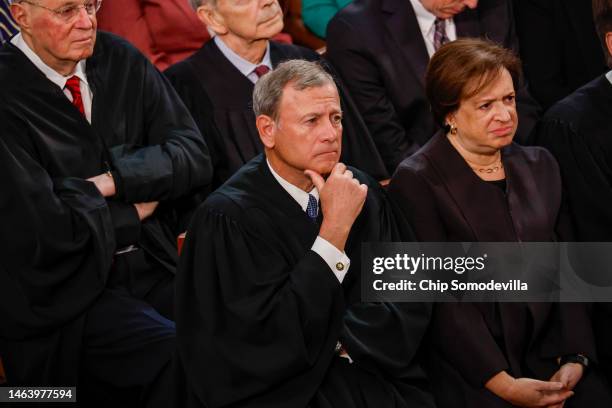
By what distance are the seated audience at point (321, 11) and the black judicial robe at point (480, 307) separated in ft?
4.92

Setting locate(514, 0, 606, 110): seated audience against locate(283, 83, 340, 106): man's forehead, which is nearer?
locate(283, 83, 340, 106): man's forehead

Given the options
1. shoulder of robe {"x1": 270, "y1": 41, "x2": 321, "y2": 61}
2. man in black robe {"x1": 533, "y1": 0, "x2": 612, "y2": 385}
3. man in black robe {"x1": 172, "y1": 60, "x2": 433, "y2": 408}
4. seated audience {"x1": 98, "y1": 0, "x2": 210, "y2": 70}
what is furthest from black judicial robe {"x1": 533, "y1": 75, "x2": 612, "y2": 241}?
seated audience {"x1": 98, "y1": 0, "x2": 210, "y2": 70}

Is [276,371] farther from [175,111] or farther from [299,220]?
[175,111]

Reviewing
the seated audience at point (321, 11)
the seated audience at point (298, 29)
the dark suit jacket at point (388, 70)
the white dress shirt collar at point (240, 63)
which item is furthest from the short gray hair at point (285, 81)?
the seated audience at point (298, 29)

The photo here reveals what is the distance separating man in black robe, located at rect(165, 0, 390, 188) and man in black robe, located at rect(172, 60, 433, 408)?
0.79 m

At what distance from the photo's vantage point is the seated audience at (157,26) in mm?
4391

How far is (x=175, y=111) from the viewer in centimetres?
382

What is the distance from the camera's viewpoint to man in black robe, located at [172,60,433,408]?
298 centimetres

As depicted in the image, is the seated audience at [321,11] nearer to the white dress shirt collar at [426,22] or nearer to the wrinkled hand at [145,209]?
the white dress shirt collar at [426,22]

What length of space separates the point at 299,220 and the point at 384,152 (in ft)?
4.00

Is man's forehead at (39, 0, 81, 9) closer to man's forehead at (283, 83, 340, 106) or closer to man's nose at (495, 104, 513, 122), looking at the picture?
man's forehead at (283, 83, 340, 106)

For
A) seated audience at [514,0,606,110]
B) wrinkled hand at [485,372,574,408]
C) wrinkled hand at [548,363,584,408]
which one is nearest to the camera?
wrinkled hand at [485,372,574,408]

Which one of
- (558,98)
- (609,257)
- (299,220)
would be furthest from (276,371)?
(558,98)

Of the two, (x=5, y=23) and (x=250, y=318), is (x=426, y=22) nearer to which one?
(x=5, y=23)
